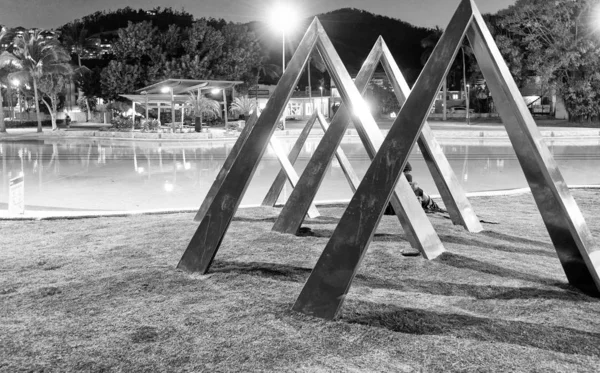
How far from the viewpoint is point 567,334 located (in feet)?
10.9

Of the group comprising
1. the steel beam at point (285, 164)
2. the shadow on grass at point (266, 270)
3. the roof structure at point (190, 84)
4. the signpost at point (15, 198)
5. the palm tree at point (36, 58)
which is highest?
the palm tree at point (36, 58)

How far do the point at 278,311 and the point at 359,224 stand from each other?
0.80 metres

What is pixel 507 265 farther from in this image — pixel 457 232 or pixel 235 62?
pixel 235 62

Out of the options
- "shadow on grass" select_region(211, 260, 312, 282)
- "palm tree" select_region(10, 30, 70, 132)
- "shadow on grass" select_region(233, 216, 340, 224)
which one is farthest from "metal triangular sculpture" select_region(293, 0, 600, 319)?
"palm tree" select_region(10, 30, 70, 132)

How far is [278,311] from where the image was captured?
3.68 metres

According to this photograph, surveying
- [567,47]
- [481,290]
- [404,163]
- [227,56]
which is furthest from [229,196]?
[227,56]

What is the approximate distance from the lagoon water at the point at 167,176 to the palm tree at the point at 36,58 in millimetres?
23763

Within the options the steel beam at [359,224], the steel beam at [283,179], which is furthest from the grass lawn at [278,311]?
the steel beam at [283,179]

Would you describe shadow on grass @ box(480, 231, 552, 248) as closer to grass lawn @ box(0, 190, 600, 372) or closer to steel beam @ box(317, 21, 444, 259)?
grass lawn @ box(0, 190, 600, 372)

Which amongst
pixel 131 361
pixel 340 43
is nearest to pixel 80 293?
pixel 131 361

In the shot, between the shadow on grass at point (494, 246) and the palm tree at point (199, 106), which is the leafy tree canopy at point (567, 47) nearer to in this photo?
the palm tree at point (199, 106)

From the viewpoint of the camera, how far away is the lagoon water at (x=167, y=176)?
11000 millimetres

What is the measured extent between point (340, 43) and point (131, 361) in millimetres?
172106

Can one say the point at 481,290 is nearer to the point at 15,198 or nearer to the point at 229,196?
the point at 229,196
